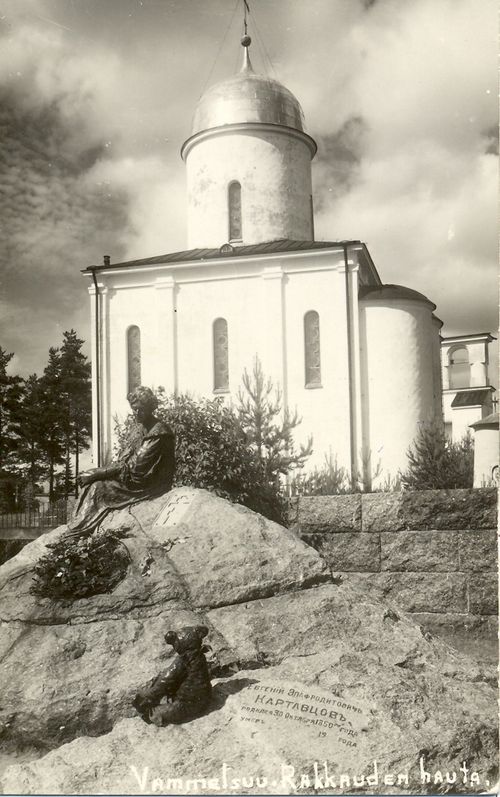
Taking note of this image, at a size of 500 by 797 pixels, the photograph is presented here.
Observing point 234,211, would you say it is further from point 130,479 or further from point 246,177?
point 130,479

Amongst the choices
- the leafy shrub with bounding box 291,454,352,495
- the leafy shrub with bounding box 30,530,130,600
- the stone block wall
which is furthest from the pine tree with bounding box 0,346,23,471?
the leafy shrub with bounding box 291,454,352,495

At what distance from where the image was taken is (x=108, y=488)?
7.87 m

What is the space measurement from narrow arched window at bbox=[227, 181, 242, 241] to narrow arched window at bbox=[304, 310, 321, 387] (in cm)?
635

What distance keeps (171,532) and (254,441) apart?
16.8ft

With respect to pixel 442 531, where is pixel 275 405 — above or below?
above

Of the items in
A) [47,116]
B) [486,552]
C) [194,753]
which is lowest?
[194,753]

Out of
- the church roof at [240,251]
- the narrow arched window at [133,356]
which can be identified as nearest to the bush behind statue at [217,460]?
the narrow arched window at [133,356]

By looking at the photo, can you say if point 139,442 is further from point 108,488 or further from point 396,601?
point 396,601

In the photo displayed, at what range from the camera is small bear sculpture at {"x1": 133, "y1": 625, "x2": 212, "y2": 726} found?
5281 millimetres

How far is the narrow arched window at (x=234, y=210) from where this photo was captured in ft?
77.5

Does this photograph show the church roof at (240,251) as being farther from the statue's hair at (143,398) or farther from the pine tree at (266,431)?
the statue's hair at (143,398)

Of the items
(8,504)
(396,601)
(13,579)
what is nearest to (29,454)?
(8,504)

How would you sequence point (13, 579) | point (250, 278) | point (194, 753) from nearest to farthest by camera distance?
point (194, 753), point (13, 579), point (250, 278)

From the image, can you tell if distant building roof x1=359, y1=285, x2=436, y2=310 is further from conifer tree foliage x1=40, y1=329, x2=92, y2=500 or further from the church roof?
conifer tree foliage x1=40, y1=329, x2=92, y2=500
